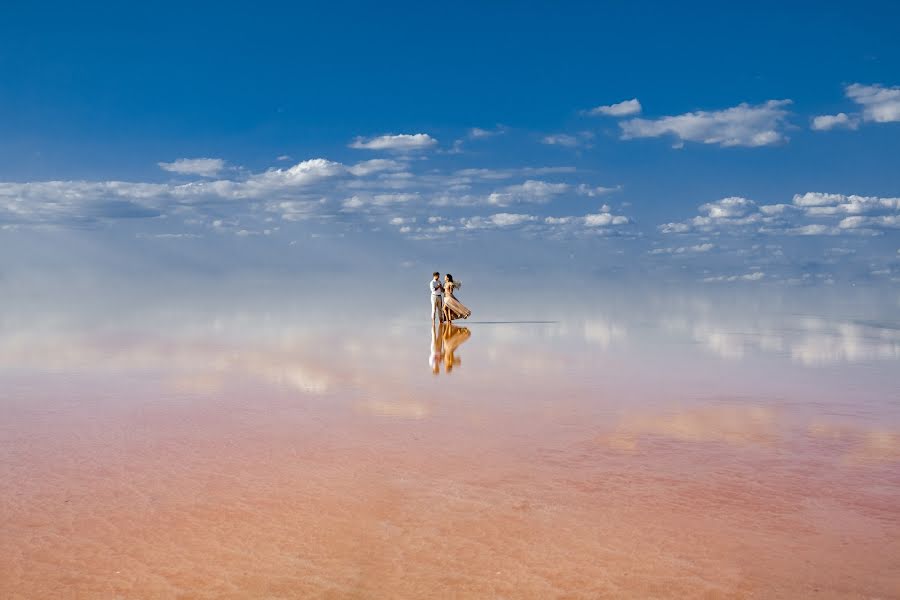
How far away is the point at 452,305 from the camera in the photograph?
125 ft

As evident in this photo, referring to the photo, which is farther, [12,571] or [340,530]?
[340,530]

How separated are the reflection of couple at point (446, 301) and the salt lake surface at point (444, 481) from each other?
17.0 metres

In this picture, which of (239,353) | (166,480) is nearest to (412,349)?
(239,353)

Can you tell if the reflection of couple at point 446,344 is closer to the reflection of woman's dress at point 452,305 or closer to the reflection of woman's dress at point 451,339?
the reflection of woman's dress at point 451,339

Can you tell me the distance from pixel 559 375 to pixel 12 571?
13.6 metres

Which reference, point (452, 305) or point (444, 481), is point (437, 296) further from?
point (444, 481)

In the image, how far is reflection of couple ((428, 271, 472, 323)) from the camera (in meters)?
36.2

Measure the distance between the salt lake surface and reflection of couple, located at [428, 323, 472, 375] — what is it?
131 cm

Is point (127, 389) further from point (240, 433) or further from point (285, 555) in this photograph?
point (285, 555)

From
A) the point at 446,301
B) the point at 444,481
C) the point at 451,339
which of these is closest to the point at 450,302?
the point at 446,301

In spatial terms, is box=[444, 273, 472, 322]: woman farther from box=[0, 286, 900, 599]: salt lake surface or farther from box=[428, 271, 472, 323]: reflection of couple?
box=[0, 286, 900, 599]: salt lake surface

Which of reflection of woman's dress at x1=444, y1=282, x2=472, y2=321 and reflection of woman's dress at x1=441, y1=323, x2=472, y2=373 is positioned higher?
reflection of woman's dress at x1=444, y1=282, x2=472, y2=321

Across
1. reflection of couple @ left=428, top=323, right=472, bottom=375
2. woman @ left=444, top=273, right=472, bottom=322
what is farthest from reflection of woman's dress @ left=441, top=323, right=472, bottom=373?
woman @ left=444, top=273, right=472, bottom=322

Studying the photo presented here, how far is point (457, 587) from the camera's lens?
597 centimetres
